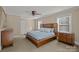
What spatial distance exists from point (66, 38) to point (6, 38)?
1.15 meters

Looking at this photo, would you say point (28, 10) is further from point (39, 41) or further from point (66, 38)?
point (66, 38)

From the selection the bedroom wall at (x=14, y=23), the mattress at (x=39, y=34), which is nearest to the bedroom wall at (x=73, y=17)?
the mattress at (x=39, y=34)

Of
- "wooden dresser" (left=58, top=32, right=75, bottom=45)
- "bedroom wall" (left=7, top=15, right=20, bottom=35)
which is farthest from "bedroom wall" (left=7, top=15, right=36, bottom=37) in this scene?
"wooden dresser" (left=58, top=32, right=75, bottom=45)

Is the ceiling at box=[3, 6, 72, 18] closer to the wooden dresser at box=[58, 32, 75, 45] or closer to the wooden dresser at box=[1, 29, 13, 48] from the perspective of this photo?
the wooden dresser at box=[1, 29, 13, 48]

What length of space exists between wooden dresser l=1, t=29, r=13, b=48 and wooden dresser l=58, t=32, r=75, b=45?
958 millimetres

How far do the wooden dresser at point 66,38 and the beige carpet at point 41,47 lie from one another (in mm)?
80

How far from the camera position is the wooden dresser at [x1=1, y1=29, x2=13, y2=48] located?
6.58 feet

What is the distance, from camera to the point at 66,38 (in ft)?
6.87

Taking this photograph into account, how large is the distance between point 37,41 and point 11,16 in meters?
0.70

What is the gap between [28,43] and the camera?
2094 millimetres

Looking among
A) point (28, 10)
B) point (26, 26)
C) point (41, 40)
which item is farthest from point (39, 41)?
point (28, 10)

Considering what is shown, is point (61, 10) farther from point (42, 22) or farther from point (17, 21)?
point (17, 21)

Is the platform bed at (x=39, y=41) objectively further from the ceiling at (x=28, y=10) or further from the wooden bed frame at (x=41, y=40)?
the ceiling at (x=28, y=10)
